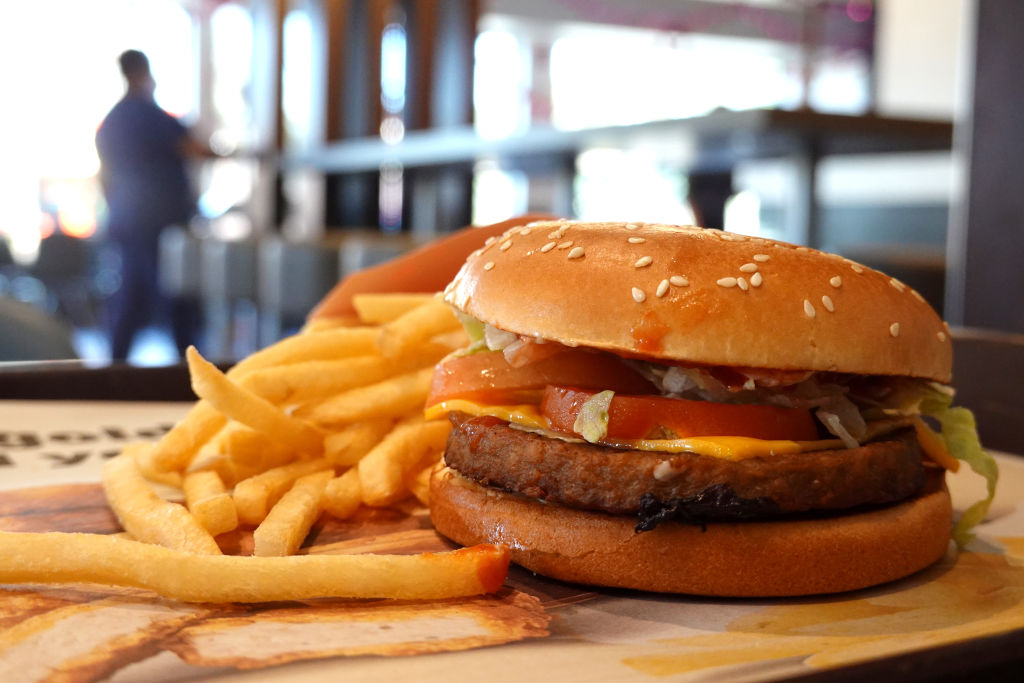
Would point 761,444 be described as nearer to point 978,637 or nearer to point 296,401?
point 978,637

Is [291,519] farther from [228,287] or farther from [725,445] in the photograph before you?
[228,287]

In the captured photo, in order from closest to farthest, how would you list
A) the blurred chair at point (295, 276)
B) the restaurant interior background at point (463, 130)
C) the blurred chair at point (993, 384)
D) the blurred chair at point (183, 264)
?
the blurred chair at point (993, 384) < the restaurant interior background at point (463, 130) < the blurred chair at point (295, 276) < the blurred chair at point (183, 264)

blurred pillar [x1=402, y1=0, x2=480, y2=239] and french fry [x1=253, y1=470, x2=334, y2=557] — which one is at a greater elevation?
blurred pillar [x1=402, y1=0, x2=480, y2=239]

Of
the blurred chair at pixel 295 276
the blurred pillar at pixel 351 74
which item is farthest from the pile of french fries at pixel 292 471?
the blurred pillar at pixel 351 74

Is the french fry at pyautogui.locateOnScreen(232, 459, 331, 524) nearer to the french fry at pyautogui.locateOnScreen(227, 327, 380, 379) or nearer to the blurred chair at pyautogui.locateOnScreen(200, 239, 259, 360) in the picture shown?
the french fry at pyautogui.locateOnScreen(227, 327, 380, 379)

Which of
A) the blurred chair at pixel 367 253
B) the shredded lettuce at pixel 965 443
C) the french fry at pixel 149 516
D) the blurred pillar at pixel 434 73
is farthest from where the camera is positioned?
the blurred pillar at pixel 434 73

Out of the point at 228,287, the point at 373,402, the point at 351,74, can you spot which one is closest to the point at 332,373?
the point at 373,402

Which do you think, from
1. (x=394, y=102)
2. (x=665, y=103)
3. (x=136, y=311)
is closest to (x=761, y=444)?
(x=136, y=311)

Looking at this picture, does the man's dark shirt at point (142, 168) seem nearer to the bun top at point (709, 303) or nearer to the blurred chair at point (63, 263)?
the blurred chair at point (63, 263)

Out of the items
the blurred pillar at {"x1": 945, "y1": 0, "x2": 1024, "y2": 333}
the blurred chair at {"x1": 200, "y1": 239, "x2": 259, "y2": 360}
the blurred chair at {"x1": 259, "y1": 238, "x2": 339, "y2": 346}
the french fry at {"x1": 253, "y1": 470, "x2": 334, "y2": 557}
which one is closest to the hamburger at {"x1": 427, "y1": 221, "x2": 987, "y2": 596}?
the french fry at {"x1": 253, "y1": 470, "x2": 334, "y2": 557}
